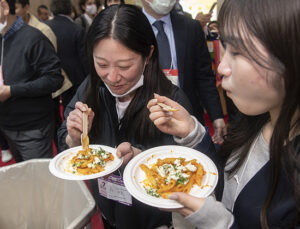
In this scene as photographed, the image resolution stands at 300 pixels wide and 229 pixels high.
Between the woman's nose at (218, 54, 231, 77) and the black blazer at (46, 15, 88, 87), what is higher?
the woman's nose at (218, 54, 231, 77)

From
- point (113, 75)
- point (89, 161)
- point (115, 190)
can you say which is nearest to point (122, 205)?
point (115, 190)

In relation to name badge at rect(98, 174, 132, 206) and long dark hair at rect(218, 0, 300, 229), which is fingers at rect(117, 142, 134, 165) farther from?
long dark hair at rect(218, 0, 300, 229)

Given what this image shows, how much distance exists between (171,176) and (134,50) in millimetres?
703

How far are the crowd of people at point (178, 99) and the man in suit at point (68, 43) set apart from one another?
38.4 inches

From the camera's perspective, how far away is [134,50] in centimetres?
141

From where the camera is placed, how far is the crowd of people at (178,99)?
795 millimetres

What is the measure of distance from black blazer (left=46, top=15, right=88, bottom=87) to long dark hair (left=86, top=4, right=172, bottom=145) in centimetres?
239

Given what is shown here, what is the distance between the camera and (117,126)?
1.55 metres

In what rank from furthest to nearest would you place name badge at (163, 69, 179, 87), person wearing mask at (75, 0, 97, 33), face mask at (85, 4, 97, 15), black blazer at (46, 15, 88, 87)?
face mask at (85, 4, 97, 15) → person wearing mask at (75, 0, 97, 33) → black blazer at (46, 15, 88, 87) → name badge at (163, 69, 179, 87)

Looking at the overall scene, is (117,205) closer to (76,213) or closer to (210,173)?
(76,213)

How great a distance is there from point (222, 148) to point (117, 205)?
0.71 metres

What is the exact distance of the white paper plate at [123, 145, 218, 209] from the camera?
1.00 m

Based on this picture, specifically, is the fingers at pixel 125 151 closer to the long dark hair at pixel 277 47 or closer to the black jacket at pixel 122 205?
the black jacket at pixel 122 205

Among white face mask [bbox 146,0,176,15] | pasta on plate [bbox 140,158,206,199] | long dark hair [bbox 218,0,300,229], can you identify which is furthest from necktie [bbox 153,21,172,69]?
long dark hair [bbox 218,0,300,229]
